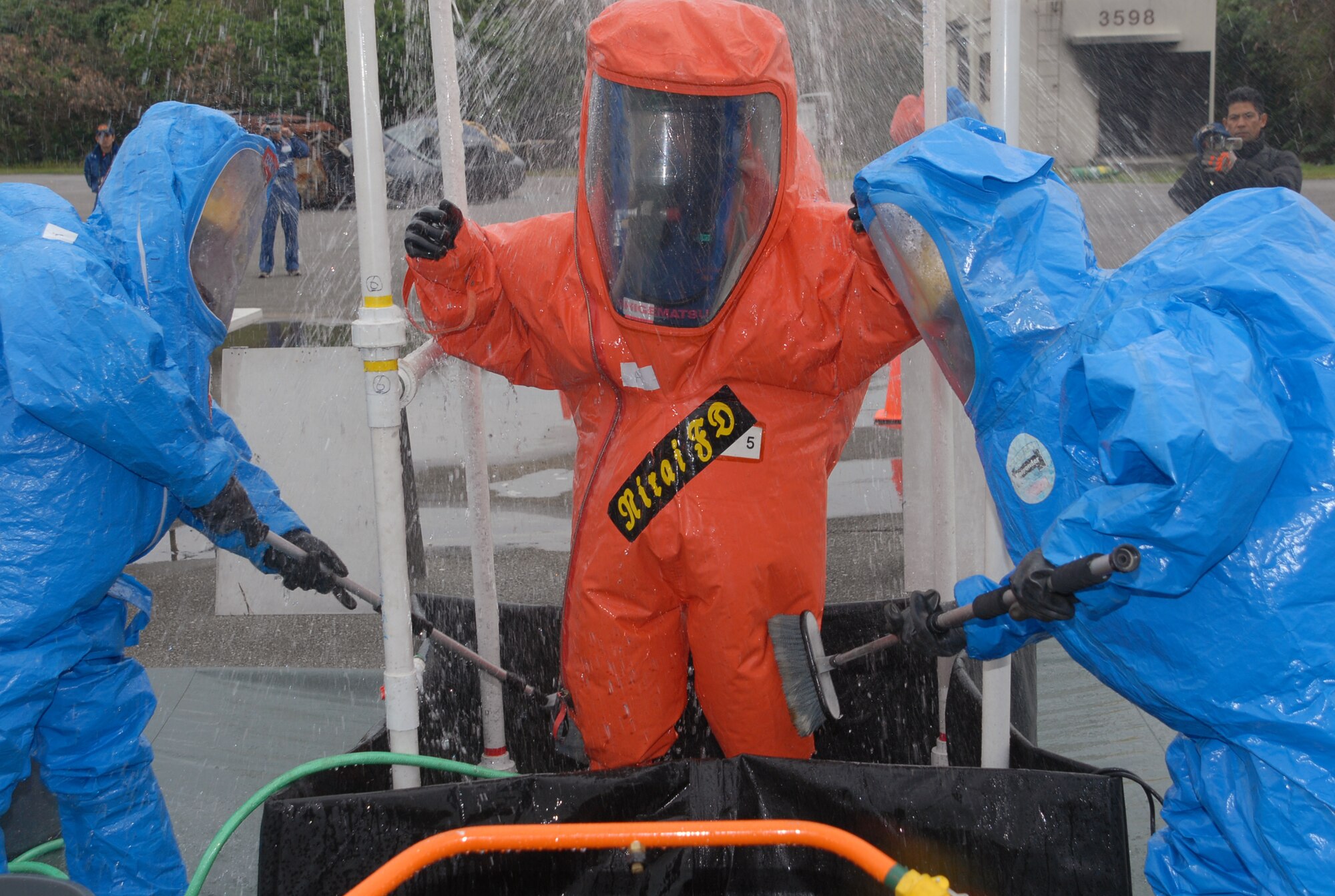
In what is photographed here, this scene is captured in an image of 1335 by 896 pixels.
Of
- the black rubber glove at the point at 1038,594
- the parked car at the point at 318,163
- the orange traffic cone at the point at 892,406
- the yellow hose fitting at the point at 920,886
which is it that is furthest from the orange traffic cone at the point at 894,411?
the parked car at the point at 318,163

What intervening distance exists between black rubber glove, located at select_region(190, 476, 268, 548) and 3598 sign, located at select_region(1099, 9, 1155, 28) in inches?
598

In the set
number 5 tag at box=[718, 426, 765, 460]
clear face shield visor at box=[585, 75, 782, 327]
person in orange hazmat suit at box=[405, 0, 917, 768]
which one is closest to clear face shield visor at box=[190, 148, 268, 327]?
person in orange hazmat suit at box=[405, 0, 917, 768]

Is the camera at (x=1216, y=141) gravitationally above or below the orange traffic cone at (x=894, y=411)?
above

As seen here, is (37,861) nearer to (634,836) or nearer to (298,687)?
(298,687)

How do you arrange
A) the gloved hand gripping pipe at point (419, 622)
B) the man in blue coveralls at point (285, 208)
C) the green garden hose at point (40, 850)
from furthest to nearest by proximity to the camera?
the man in blue coveralls at point (285, 208)
the green garden hose at point (40, 850)
the gloved hand gripping pipe at point (419, 622)

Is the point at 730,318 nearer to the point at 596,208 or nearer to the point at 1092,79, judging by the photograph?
the point at 596,208

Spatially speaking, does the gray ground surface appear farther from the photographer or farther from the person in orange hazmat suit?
the photographer

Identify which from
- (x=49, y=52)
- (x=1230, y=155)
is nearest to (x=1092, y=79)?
(x=1230, y=155)

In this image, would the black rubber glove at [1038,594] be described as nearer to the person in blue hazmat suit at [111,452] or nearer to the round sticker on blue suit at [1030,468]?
the round sticker on blue suit at [1030,468]

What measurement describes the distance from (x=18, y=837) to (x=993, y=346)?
282 centimetres

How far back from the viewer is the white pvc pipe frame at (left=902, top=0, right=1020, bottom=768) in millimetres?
2318

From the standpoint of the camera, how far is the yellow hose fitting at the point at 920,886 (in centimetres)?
153

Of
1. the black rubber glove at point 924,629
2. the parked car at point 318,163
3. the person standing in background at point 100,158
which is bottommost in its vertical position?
the black rubber glove at point 924,629

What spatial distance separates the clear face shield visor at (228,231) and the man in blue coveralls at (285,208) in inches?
343
